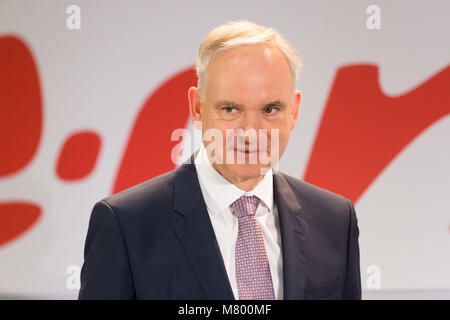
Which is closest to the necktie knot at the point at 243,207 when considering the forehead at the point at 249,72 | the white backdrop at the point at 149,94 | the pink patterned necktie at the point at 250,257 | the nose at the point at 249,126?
the pink patterned necktie at the point at 250,257

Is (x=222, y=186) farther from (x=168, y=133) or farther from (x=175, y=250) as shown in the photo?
(x=168, y=133)

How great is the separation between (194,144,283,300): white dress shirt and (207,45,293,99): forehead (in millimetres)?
220

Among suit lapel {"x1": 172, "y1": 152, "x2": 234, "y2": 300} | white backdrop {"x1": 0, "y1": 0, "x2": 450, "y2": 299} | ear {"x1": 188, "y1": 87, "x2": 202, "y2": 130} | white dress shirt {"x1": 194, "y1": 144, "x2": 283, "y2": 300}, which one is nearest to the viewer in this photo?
suit lapel {"x1": 172, "y1": 152, "x2": 234, "y2": 300}

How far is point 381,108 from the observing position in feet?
10.3

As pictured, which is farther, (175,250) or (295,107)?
(295,107)

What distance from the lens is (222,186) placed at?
4.72 ft

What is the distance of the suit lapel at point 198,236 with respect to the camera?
1.29 m

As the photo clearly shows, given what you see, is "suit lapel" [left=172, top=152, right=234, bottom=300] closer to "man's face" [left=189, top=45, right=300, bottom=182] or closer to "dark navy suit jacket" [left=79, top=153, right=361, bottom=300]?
"dark navy suit jacket" [left=79, top=153, right=361, bottom=300]

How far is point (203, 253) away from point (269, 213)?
0.24 m

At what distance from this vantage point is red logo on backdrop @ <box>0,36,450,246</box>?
9.93 feet

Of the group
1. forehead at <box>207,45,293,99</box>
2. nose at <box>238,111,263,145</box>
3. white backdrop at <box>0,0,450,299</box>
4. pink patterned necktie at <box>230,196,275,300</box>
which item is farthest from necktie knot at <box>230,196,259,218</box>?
white backdrop at <box>0,0,450,299</box>

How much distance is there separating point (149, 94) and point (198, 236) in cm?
181

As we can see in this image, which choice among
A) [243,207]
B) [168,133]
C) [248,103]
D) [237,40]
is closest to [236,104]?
[248,103]

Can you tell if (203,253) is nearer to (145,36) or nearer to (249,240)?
(249,240)
